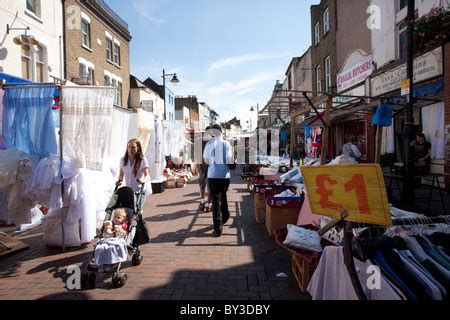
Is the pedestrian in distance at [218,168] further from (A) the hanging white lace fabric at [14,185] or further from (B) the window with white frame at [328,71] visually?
(B) the window with white frame at [328,71]

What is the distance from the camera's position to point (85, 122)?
5059 mm

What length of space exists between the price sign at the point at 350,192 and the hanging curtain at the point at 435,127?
8.11m

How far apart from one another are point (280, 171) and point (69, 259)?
21.0 feet

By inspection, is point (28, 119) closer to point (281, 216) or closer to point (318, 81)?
point (281, 216)

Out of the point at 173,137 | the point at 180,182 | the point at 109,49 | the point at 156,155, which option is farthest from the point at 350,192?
the point at 109,49

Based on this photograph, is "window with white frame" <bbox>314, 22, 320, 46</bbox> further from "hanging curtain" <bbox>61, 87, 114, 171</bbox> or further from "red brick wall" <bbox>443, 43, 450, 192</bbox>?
"hanging curtain" <bbox>61, 87, 114, 171</bbox>

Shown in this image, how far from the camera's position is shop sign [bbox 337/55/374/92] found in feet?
42.3

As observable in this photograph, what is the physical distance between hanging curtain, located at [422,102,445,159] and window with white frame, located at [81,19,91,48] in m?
14.9

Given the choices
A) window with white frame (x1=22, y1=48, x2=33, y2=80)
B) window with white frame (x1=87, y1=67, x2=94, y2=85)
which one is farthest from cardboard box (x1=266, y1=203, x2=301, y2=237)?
window with white frame (x1=87, y1=67, x2=94, y2=85)

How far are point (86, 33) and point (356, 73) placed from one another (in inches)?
519

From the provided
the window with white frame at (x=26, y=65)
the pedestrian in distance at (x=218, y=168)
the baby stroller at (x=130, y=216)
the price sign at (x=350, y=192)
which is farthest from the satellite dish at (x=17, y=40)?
the price sign at (x=350, y=192)

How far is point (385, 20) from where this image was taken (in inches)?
468

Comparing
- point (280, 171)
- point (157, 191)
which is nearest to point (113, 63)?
point (157, 191)
